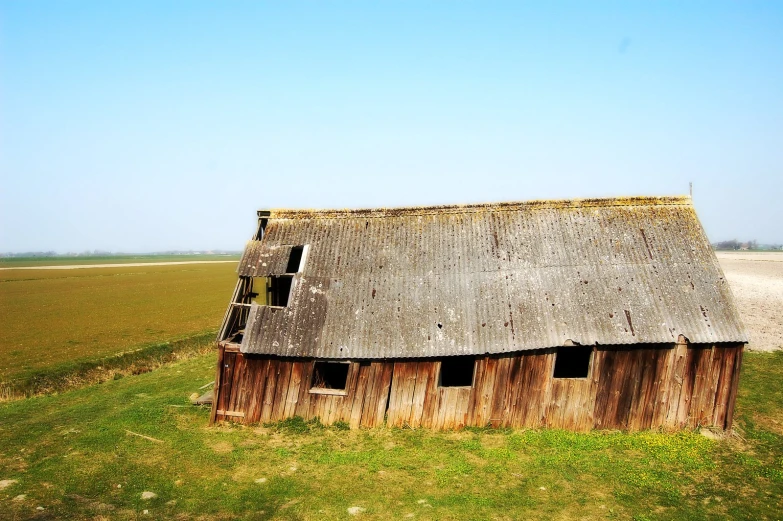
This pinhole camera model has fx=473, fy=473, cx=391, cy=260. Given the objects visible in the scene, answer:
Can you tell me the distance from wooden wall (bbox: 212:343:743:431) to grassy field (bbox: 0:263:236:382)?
18.4m

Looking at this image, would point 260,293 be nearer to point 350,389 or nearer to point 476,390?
point 350,389

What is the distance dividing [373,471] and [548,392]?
6137 millimetres

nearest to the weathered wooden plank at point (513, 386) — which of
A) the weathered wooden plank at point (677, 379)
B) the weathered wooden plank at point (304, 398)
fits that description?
the weathered wooden plank at point (677, 379)

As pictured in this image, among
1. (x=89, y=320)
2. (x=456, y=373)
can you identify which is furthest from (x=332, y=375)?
(x=89, y=320)

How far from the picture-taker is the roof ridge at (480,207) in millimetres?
17922

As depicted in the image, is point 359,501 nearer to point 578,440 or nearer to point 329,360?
point 329,360

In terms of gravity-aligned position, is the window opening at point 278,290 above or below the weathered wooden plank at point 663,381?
above

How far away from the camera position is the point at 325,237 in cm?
1816

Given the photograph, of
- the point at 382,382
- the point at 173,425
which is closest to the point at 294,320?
the point at 382,382

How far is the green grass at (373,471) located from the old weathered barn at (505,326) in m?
0.85

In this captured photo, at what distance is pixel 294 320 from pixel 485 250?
7186 mm

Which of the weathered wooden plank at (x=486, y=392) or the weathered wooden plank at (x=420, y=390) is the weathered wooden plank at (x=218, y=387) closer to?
the weathered wooden plank at (x=420, y=390)

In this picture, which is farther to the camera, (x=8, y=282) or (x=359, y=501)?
(x=8, y=282)

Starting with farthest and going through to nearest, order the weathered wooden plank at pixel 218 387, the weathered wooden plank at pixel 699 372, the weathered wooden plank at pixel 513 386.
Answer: the weathered wooden plank at pixel 218 387 → the weathered wooden plank at pixel 513 386 → the weathered wooden plank at pixel 699 372
